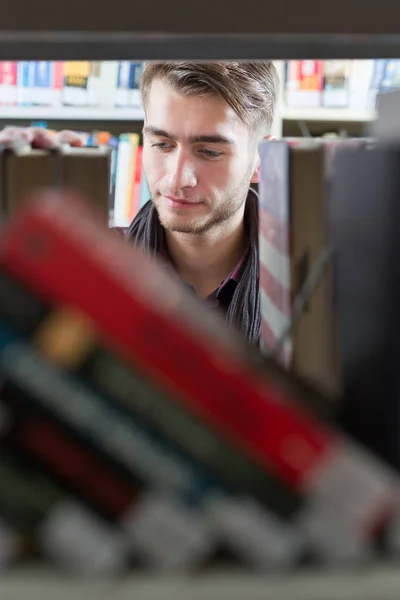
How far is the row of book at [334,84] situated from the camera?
2.73m

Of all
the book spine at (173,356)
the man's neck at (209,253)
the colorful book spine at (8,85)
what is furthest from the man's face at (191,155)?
the book spine at (173,356)

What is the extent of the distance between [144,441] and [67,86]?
7.89 feet

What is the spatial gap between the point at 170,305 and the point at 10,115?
241 cm

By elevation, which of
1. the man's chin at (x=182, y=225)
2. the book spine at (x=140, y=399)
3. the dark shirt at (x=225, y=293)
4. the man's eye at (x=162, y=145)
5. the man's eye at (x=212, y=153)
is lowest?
the book spine at (x=140, y=399)

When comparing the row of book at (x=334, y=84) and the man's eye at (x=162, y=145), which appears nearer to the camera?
the man's eye at (x=162, y=145)

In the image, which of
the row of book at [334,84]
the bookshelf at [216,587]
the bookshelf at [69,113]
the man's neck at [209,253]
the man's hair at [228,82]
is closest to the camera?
the bookshelf at [216,587]

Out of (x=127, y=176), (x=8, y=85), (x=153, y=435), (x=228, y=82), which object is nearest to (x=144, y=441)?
(x=153, y=435)

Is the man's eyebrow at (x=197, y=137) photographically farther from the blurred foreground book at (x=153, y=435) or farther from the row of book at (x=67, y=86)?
the blurred foreground book at (x=153, y=435)

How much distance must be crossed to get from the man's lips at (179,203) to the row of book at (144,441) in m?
1.23

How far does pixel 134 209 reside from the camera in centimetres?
268

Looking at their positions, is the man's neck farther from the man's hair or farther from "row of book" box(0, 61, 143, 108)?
"row of book" box(0, 61, 143, 108)

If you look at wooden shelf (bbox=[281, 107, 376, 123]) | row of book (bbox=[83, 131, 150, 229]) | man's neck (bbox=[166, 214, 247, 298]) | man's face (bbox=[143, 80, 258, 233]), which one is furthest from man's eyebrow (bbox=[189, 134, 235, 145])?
wooden shelf (bbox=[281, 107, 376, 123])
